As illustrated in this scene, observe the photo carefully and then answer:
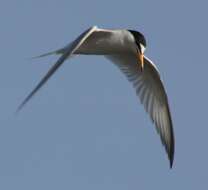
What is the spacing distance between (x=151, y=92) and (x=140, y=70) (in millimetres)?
463

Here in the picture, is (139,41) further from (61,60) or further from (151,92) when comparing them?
(61,60)

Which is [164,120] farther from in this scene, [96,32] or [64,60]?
[64,60]

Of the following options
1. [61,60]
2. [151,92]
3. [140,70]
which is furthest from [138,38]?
[61,60]

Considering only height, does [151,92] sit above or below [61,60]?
below

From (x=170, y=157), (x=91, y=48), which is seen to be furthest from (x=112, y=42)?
(x=170, y=157)

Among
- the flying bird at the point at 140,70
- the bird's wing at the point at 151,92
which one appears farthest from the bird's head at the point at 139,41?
the bird's wing at the point at 151,92

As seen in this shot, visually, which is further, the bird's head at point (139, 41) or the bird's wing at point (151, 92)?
the bird's wing at point (151, 92)

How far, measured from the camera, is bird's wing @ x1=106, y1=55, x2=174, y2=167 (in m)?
16.1

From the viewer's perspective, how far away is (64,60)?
12.4 meters

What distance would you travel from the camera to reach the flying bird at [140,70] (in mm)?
15250

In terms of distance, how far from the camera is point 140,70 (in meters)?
16.2

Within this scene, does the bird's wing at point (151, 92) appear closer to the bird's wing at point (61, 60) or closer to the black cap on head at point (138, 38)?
the black cap on head at point (138, 38)

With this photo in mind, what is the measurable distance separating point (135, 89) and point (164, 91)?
1.74 ft

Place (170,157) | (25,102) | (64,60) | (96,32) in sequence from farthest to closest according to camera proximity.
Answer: (170,157)
(96,32)
(64,60)
(25,102)
